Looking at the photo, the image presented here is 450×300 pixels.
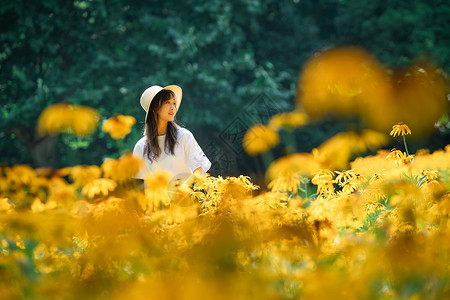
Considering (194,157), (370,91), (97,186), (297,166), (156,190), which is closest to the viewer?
(156,190)

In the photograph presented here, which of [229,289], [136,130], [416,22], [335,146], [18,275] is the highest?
[229,289]

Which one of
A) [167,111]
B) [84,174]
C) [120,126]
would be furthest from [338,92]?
[84,174]

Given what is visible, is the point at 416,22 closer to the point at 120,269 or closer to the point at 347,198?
the point at 347,198

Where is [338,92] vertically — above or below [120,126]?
below

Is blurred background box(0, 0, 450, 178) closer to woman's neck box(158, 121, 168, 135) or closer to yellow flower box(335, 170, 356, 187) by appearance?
woman's neck box(158, 121, 168, 135)

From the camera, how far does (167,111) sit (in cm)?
341

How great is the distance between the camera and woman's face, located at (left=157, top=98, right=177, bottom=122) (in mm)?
3381

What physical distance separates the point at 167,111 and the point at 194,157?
14.1 inches

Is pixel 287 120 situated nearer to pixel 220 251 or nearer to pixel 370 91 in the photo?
pixel 370 91

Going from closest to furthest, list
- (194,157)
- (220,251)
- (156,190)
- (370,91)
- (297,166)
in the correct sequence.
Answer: (220,251), (156,190), (297,166), (194,157), (370,91)

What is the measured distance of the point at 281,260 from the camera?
5.40 ft

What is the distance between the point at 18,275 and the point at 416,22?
36.7ft

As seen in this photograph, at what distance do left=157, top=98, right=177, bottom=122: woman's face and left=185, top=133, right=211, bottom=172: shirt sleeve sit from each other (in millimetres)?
181

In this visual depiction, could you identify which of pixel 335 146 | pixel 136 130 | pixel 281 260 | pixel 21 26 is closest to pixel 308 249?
pixel 281 260
